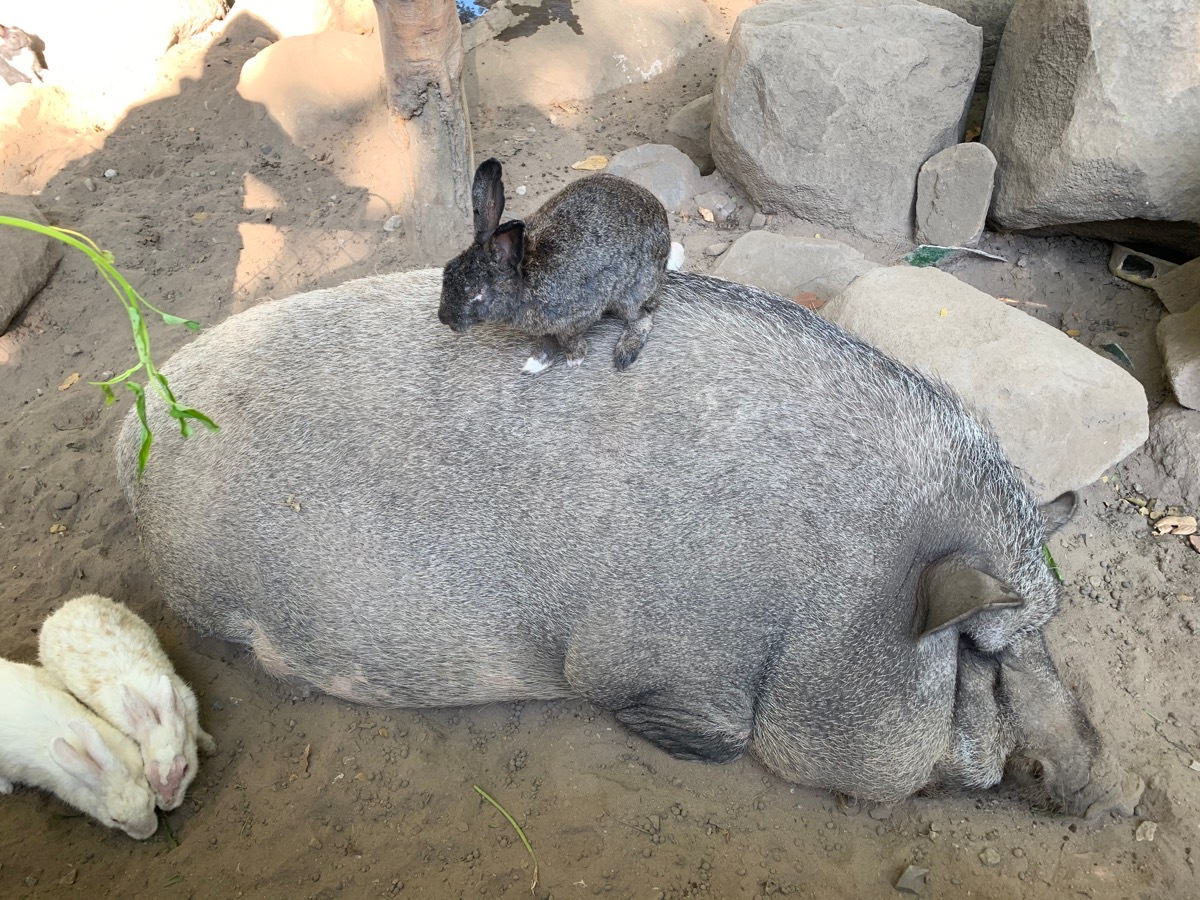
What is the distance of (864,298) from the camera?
142 inches

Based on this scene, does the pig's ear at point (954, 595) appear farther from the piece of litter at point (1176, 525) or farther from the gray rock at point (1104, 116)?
the gray rock at point (1104, 116)

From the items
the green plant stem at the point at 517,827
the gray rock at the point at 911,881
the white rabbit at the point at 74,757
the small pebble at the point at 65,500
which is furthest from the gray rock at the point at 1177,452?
the small pebble at the point at 65,500

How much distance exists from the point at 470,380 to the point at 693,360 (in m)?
0.69

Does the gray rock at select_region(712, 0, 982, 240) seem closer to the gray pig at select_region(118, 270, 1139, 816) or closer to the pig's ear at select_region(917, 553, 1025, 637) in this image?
the gray pig at select_region(118, 270, 1139, 816)

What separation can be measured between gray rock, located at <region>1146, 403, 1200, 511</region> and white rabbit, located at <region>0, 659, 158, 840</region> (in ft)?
13.5

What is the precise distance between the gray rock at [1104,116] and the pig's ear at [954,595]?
2.74m

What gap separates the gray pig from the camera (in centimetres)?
252

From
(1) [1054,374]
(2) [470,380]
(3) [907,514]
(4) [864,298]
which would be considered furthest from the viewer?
(4) [864,298]

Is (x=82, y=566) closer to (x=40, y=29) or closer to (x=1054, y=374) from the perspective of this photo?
(x=1054, y=374)

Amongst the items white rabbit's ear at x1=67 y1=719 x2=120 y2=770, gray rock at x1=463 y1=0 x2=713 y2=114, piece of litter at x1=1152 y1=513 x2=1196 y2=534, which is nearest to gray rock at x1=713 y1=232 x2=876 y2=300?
piece of litter at x1=1152 y1=513 x2=1196 y2=534

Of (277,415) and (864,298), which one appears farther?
(864,298)

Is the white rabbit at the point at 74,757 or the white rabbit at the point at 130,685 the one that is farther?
the white rabbit at the point at 130,685

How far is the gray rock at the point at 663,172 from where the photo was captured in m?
5.20

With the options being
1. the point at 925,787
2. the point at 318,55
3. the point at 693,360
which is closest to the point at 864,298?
the point at 693,360
